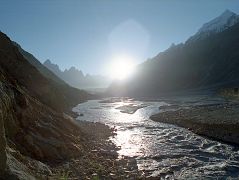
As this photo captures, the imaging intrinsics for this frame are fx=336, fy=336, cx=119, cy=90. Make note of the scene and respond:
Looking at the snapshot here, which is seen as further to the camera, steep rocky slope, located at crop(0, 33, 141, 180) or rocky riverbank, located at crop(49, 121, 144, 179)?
rocky riverbank, located at crop(49, 121, 144, 179)

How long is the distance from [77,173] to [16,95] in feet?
33.3

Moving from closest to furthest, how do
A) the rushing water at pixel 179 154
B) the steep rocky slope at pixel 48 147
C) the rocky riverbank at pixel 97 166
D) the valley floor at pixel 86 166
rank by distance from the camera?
the valley floor at pixel 86 166 < the steep rocky slope at pixel 48 147 < the rocky riverbank at pixel 97 166 < the rushing water at pixel 179 154

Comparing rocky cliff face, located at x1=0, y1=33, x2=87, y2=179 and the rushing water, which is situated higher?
rocky cliff face, located at x1=0, y1=33, x2=87, y2=179

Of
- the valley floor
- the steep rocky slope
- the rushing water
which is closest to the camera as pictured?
the valley floor

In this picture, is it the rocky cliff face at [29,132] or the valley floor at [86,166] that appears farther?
the rocky cliff face at [29,132]

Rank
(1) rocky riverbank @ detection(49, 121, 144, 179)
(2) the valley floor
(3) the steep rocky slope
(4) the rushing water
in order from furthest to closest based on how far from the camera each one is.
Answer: (4) the rushing water < (1) rocky riverbank @ detection(49, 121, 144, 179) < (3) the steep rocky slope < (2) the valley floor

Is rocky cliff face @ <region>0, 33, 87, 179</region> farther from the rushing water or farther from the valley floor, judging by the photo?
the rushing water

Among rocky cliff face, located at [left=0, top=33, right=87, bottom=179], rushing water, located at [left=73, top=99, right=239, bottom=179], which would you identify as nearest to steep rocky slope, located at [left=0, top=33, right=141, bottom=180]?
rocky cliff face, located at [left=0, top=33, right=87, bottom=179]

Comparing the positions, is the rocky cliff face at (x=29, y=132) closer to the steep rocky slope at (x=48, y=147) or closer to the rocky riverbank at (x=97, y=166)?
the steep rocky slope at (x=48, y=147)

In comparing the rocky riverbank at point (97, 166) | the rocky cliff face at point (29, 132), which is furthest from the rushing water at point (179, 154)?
the rocky cliff face at point (29, 132)

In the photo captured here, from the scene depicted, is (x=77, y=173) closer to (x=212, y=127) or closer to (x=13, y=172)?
(x=13, y=172)

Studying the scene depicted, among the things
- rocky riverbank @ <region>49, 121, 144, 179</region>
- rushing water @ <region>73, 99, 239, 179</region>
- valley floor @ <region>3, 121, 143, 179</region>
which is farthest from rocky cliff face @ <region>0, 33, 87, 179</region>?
rushing water @ <region>73, 99, 239, 179</region>

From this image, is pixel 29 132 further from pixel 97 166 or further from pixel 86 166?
pixel 97 166

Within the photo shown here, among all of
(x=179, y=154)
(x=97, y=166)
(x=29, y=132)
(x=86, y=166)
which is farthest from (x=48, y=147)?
(x=179, y=154)
